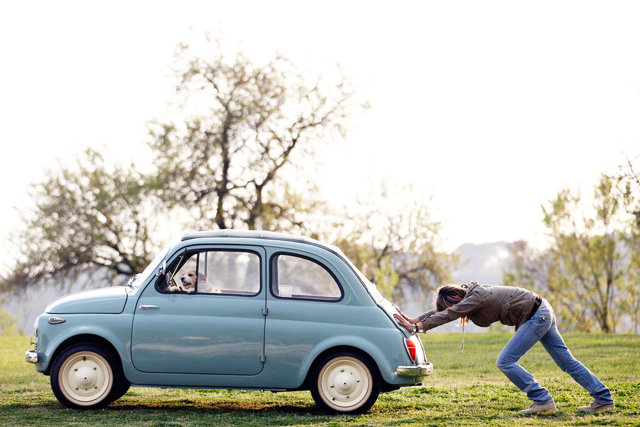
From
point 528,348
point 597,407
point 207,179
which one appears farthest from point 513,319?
point 207,179

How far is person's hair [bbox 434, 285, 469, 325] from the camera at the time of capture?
968cm

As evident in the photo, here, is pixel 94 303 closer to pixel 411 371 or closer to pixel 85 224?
pixel 411 371

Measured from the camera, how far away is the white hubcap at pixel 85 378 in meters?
9.73

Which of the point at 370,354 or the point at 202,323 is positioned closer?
the point at 370,354

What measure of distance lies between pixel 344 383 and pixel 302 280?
1.21 meters

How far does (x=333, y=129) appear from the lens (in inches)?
1539

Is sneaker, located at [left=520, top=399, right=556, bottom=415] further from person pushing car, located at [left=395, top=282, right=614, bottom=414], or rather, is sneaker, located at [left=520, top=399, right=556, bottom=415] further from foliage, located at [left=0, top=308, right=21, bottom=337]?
foliage, located at [left=0, top=308, right=21, bottom=337]

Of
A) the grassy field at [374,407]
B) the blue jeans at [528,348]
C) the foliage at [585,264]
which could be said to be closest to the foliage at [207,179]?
the foliage at [585,264]

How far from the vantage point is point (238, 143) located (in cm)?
3825

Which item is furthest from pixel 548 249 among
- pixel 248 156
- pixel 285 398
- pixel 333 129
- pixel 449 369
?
pixel 285 398

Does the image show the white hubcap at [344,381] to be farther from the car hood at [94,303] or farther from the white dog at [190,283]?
the car hood at [94,303]

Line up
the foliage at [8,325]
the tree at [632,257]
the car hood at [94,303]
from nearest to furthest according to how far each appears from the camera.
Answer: the car hood at [94,303] < the tree at [632,257] < the foliage at [8,325]

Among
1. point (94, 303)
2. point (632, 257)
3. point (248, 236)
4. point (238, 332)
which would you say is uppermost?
point (632, 257)

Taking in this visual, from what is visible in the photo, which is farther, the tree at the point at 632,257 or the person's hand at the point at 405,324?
the tree at the point at 632,257
